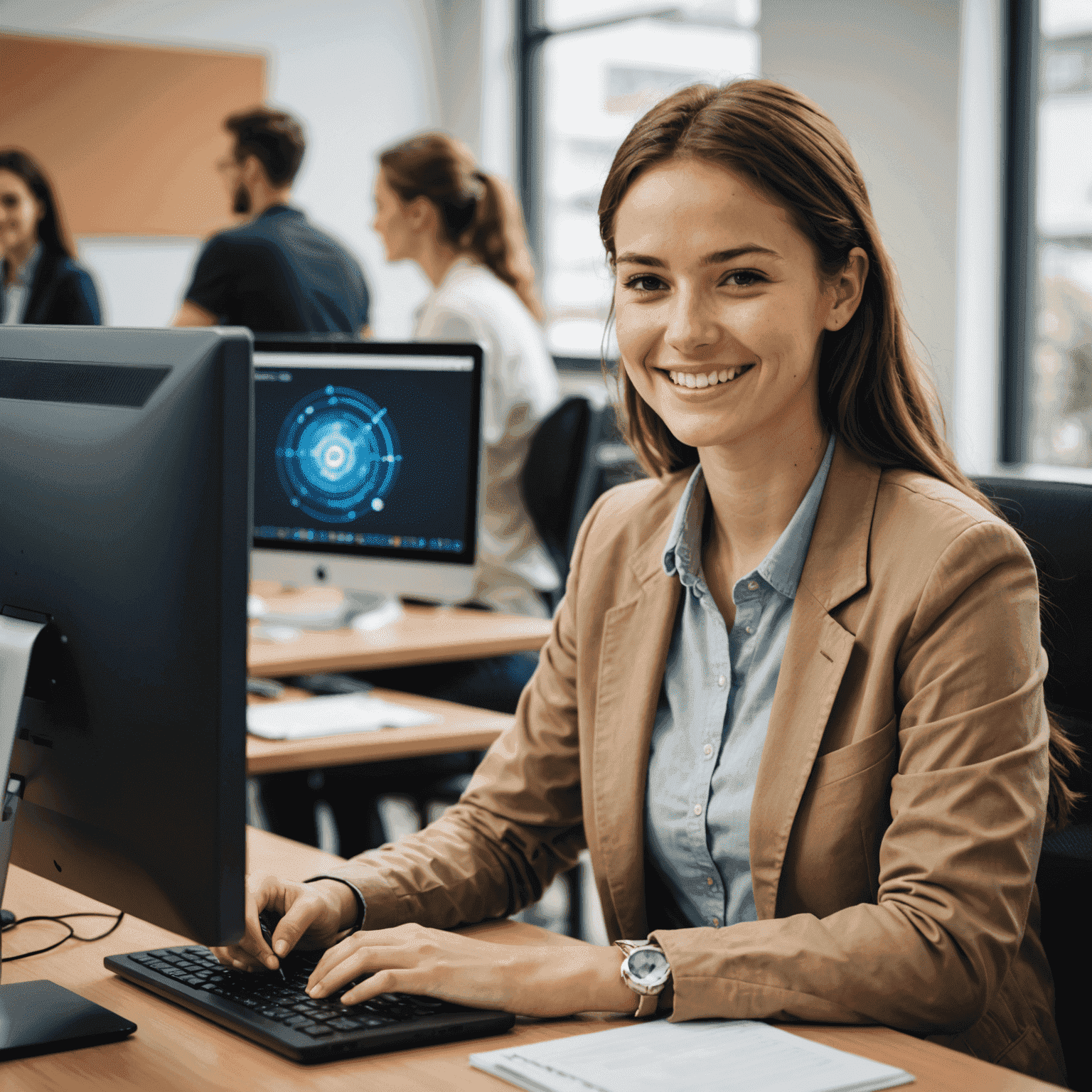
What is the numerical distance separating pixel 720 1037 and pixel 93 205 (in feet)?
16.2

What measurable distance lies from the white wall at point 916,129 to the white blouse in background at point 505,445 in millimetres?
1202

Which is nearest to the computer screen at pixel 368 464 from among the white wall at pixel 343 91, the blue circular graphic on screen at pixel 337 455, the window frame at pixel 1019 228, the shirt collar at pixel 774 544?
the blue circular graphic on screen at pixel 337 455

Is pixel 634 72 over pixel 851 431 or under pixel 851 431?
over

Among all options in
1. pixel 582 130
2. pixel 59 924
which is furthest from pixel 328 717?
pixel 582 130

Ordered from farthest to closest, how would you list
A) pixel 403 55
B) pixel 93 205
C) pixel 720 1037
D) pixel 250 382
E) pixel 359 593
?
pixel 403 55 → pixel 93 205 → pixel 359 593 → pixel 720 1037 → pixel 250 382

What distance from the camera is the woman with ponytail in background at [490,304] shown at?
2881 millimetres

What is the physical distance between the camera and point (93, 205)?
17.2ft

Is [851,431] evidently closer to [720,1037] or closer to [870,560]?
[870,560]

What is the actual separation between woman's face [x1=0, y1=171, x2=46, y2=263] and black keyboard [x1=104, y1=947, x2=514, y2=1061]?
12.5 ft

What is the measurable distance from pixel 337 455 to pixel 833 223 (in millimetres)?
1378

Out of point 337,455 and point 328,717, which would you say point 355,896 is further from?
point 337,455

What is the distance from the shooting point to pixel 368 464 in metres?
2.41

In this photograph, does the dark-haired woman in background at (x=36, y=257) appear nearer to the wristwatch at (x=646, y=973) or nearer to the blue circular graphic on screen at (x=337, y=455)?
the blue circular graphic on screen at (x=337, y=455)

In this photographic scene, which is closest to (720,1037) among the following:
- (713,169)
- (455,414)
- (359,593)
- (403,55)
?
(713,169)
